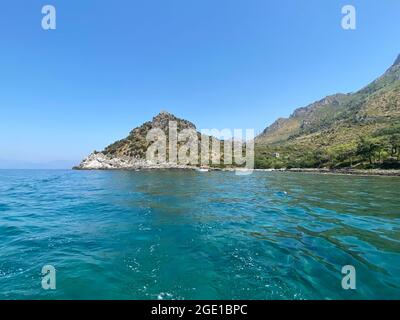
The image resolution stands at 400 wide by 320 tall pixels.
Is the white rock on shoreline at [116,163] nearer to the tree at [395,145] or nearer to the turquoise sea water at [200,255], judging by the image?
the tree at [395,145]

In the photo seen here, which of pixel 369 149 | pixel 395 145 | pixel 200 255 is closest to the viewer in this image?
pixel 200 255

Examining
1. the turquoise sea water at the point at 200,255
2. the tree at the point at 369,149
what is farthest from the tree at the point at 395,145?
the turquoise sea water at the point at 200,255

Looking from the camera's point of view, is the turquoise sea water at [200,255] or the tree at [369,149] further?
the tree at [369,149]

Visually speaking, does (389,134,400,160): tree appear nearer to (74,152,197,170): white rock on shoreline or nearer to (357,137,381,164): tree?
(357,137,381,164): tree

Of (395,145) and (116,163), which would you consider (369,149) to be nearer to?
(395,145)

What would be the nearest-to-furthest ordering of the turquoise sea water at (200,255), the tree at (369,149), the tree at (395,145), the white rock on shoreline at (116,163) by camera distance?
the turquoise sea water at (200,255) < the tree at (395,145) < the tree at (369,149) < the white rock on shoreline at (116,163)

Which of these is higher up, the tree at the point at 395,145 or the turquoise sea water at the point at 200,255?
the tree at the point at 395,145

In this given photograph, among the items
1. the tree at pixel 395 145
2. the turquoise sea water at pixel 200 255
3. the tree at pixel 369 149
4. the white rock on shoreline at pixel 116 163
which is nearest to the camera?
the turquoise sea water at pixel 200 255

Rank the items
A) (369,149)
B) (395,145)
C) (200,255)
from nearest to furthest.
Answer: (200,255)
(395,145)
(369,149)

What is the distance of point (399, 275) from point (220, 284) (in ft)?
21.9

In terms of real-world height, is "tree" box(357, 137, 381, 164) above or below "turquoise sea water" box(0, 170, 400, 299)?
above

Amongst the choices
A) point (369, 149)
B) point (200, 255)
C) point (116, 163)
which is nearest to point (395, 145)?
point (369, 149)

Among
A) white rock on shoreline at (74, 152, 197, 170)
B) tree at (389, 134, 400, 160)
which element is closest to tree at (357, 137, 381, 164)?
tree at (389, 134, 400, 160)
